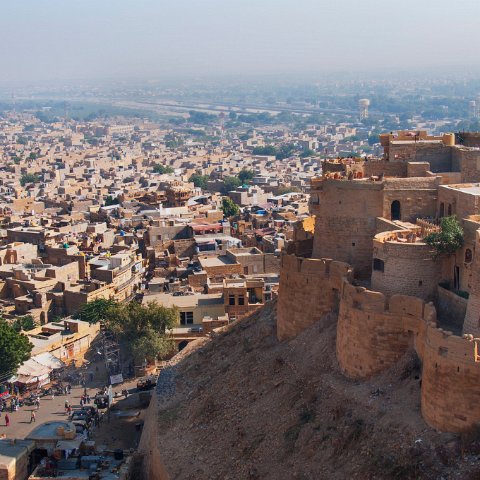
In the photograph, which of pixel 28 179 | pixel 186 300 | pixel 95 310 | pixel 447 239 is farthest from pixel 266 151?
pixel 447 239

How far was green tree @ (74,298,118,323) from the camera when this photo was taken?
120 feet

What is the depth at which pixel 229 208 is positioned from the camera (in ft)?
205

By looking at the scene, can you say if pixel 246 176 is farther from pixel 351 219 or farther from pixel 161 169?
pixel 351 219

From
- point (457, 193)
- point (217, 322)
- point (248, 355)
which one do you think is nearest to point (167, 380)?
point (248, 355)

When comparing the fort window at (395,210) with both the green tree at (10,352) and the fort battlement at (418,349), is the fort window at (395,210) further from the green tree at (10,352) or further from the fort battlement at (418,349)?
the green tree at (10,352)

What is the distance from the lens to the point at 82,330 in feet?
114

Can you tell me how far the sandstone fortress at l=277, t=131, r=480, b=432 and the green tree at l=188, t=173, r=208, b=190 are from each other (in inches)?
2432

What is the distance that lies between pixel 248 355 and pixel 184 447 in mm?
3604

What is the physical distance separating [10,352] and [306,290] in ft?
44.1

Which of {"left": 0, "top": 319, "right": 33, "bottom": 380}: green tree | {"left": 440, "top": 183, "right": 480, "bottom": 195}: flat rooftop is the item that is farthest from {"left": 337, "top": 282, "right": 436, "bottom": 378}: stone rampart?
{"left": 0, "top": 319, "right": 33, "bottom": 380}: green tree

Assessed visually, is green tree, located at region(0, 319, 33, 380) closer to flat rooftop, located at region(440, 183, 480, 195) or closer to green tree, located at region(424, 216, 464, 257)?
flat rooftop, located at region(440, 183, 480, 195)

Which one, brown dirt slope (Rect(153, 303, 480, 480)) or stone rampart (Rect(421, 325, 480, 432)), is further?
brown dirt slope (Rect(153, 303, 480, 480))

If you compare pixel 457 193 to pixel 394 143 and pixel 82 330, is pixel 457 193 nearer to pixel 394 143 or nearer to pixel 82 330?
pixel 394 143

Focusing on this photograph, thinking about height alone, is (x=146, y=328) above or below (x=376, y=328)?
below
